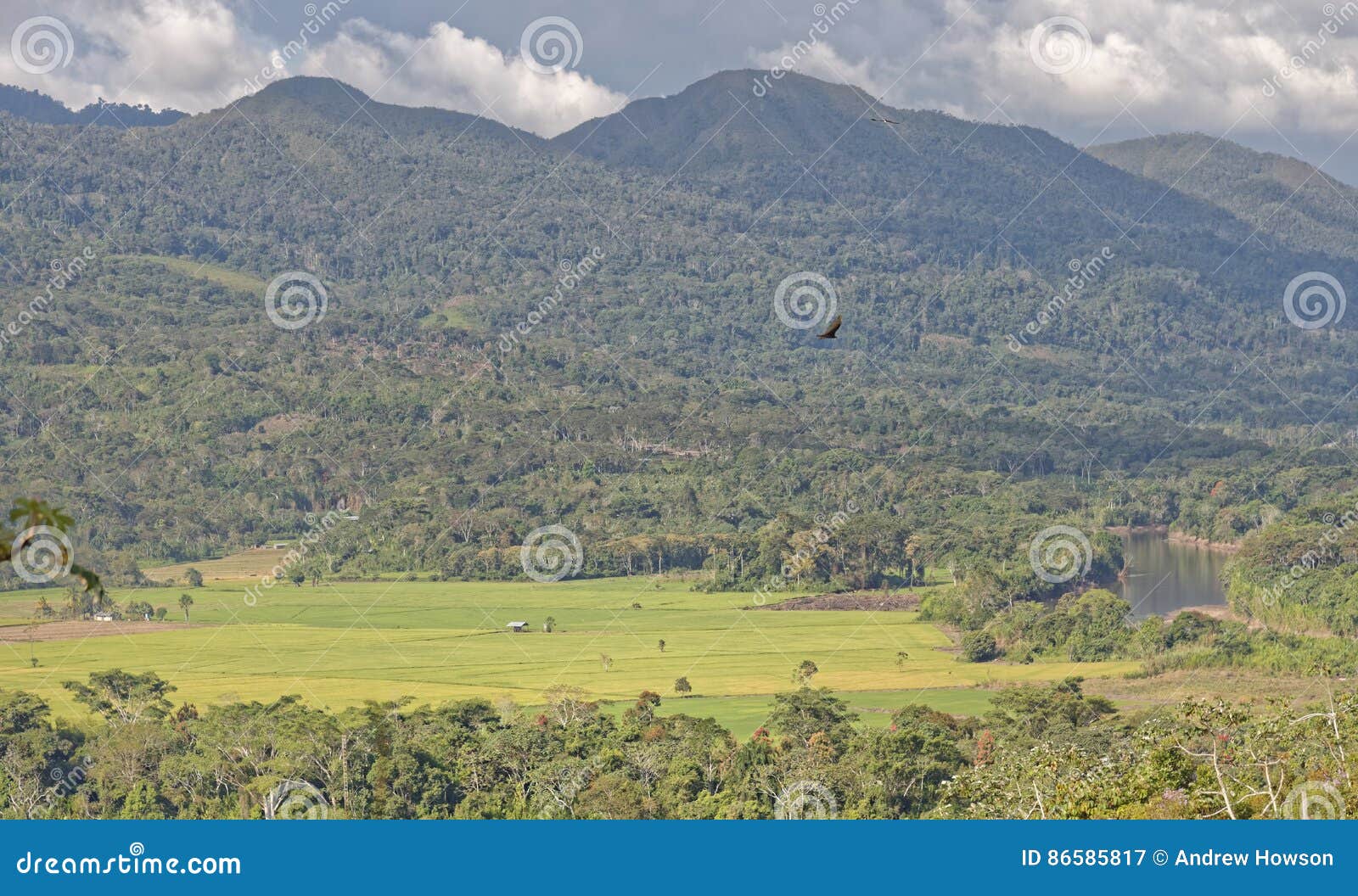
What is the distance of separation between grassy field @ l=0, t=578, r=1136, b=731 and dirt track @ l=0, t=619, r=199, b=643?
20.8 inches

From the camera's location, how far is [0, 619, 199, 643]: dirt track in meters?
53.0

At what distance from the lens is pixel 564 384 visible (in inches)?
4678

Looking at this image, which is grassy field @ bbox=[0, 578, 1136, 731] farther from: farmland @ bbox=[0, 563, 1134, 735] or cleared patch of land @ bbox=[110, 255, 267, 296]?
cleared patch of land @ bbox=[110, 255, 267, 296]

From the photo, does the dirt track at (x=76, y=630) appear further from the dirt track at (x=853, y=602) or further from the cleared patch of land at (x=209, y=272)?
the cleared patch of land at (x=209, y=272)

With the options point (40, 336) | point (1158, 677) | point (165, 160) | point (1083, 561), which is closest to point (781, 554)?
point (1083, 561)

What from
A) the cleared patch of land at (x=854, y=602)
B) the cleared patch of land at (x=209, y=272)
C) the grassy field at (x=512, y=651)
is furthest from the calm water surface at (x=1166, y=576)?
the cleared patch of land at (x=209, y=272)

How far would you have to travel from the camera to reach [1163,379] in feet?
536

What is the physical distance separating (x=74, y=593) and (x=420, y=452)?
122ft

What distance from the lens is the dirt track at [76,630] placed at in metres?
53.0

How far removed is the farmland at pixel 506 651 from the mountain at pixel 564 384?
384 inches

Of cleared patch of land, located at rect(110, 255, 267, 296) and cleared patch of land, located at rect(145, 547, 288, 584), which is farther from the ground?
cleared patch of land, located at rect(110, 255, 267, 296)

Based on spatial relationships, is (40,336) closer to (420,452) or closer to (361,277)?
(420,452)

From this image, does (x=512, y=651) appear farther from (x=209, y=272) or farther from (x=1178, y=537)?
(x=209, y=272)

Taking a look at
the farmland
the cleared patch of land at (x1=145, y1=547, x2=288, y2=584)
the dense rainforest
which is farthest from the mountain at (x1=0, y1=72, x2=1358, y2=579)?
the dense rainforest
